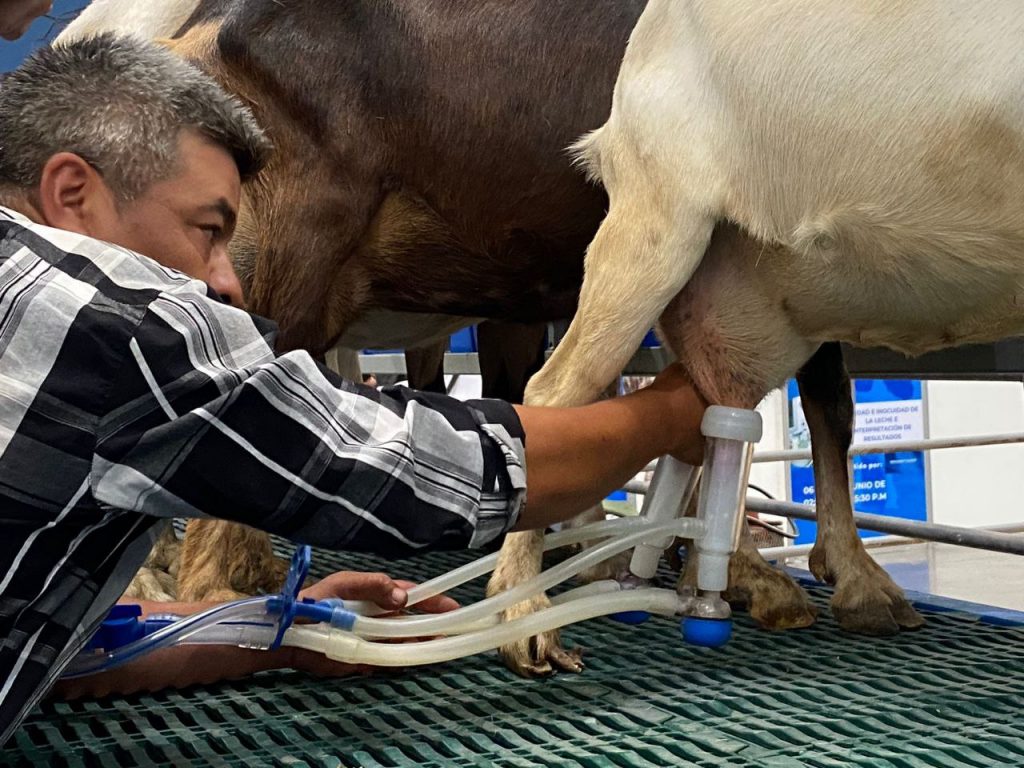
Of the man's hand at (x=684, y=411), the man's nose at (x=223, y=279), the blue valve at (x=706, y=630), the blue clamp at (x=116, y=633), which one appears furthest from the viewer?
the blue valve at (x=706, y=630)

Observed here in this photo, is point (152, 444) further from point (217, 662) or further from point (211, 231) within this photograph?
point (217, 662)

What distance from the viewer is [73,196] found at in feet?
4.17

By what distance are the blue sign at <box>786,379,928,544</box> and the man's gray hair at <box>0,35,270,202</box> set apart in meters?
5.22

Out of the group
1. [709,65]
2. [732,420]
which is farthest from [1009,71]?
[732,420]

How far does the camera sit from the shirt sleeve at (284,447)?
3.63ft

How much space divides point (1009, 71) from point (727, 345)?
0.60m

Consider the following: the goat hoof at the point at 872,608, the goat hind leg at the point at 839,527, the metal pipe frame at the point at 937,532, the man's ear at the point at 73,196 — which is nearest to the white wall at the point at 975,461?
the metal pipe frame at the point at 937,532

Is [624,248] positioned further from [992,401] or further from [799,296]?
[992,401]

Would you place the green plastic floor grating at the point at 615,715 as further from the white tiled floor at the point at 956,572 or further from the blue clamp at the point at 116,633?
the white tiled floor at the point at 956,572

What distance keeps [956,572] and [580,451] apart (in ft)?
21.0

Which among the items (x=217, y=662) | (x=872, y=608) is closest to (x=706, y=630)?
(x=872, y=608)

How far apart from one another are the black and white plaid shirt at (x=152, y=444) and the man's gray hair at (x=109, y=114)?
0.12 m

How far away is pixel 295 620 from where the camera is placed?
1.81 m

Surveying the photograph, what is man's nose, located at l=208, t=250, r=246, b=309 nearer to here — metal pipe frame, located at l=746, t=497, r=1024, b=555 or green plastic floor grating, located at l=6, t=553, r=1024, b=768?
green plastic floor grating, located at l=6, t=553, r=1024, b=768
